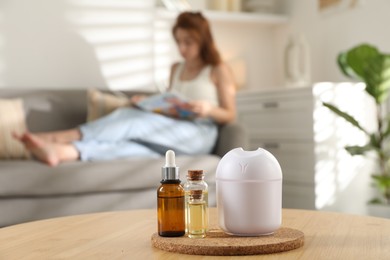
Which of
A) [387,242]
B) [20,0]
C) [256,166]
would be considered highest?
[20,0]

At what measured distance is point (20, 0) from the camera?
10.9 feet

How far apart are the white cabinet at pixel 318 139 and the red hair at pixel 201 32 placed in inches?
18.3

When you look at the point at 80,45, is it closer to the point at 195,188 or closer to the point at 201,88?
the point at 201,88

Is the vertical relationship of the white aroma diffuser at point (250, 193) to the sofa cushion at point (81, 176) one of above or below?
above

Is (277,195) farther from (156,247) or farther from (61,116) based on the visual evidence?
(61,116)

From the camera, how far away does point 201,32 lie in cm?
313

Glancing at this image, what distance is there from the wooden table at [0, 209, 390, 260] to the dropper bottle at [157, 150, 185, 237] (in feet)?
0.16

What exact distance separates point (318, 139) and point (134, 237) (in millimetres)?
2210

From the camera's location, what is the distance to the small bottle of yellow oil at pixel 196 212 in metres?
1.04

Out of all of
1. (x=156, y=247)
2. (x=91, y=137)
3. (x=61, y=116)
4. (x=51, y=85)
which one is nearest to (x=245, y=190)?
(x=156, y=247)

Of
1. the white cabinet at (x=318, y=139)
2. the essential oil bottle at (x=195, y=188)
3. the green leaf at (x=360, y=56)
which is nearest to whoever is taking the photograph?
the essential oil bottle at (x=195, y=188)

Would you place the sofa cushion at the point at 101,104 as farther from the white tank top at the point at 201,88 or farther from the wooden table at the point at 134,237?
the wooden table at the point at 134,237

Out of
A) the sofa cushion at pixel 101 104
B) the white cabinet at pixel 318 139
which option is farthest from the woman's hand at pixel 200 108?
the white cabinet at pixel 318 139

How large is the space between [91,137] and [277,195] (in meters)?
1.87
